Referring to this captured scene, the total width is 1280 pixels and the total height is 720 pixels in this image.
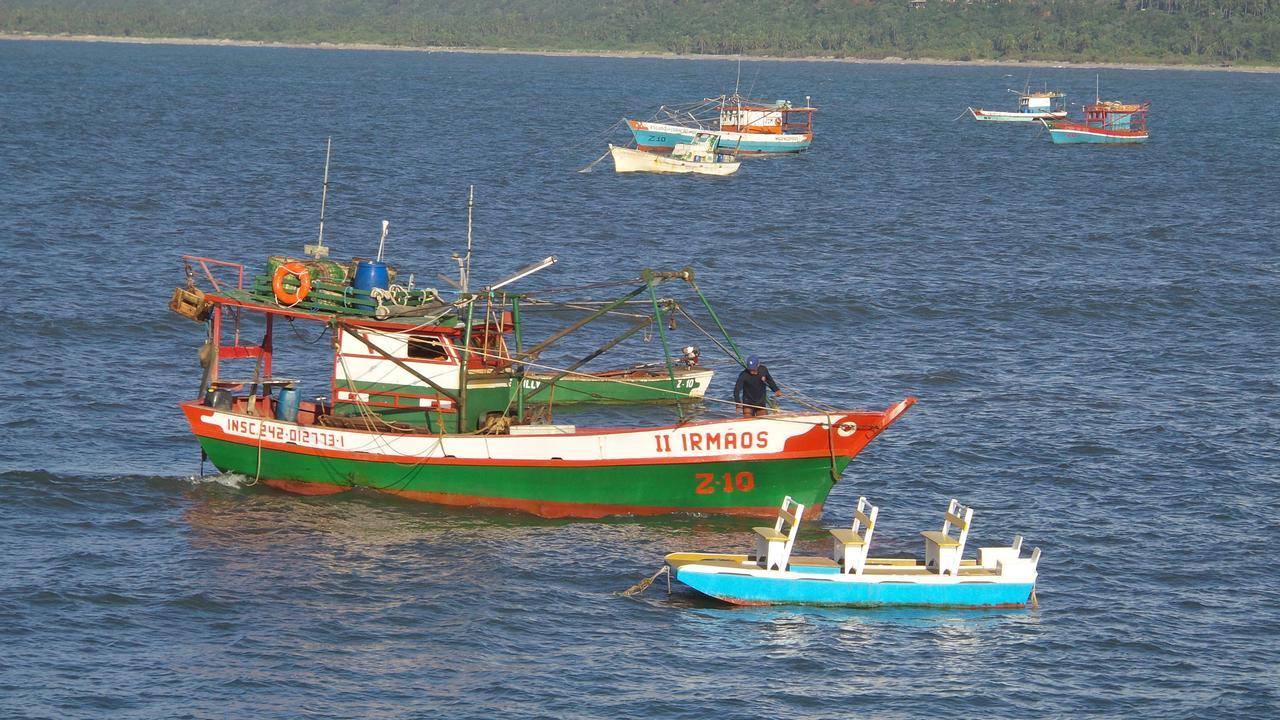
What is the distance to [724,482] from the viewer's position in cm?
3266

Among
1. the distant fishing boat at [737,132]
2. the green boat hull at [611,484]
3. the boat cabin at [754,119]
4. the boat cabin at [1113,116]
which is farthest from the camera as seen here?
the boat cabin at [1113,116]

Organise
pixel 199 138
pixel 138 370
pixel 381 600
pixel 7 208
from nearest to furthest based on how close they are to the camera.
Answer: pixel 381 600 → pixel 138 370 → pixel 7 208 → pixel 199 138

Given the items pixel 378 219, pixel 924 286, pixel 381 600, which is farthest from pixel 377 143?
pixel 381 600

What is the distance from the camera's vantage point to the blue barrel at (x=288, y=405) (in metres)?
34.6

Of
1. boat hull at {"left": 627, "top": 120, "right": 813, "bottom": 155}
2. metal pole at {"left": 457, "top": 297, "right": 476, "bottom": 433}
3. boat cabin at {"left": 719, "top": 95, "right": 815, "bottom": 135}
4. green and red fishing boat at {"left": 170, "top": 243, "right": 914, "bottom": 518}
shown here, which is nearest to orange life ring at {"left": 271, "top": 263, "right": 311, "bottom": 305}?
green and red fishing boat at {"left": 170, "top": 243, "right": 914, "bottom": 518}

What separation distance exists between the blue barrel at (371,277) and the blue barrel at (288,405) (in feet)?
8.68

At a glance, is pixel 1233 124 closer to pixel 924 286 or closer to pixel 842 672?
pixel 924 286

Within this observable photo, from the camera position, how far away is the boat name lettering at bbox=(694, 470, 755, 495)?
3256 centimetres

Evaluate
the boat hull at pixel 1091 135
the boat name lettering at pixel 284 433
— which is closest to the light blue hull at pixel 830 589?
the boat name lettering at pixel 284 433

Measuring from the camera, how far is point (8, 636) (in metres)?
26.8

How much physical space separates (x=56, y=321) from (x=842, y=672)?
107 feet

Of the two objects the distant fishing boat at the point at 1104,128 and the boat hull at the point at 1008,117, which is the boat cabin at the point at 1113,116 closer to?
the distant fishing boat at the point at 1104,128

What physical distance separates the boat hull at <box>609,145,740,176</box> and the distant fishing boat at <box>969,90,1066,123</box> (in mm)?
57470

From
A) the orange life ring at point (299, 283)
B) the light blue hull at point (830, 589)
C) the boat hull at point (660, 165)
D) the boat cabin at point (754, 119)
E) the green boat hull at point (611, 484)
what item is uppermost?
the boat cabin at point (754, 119)
